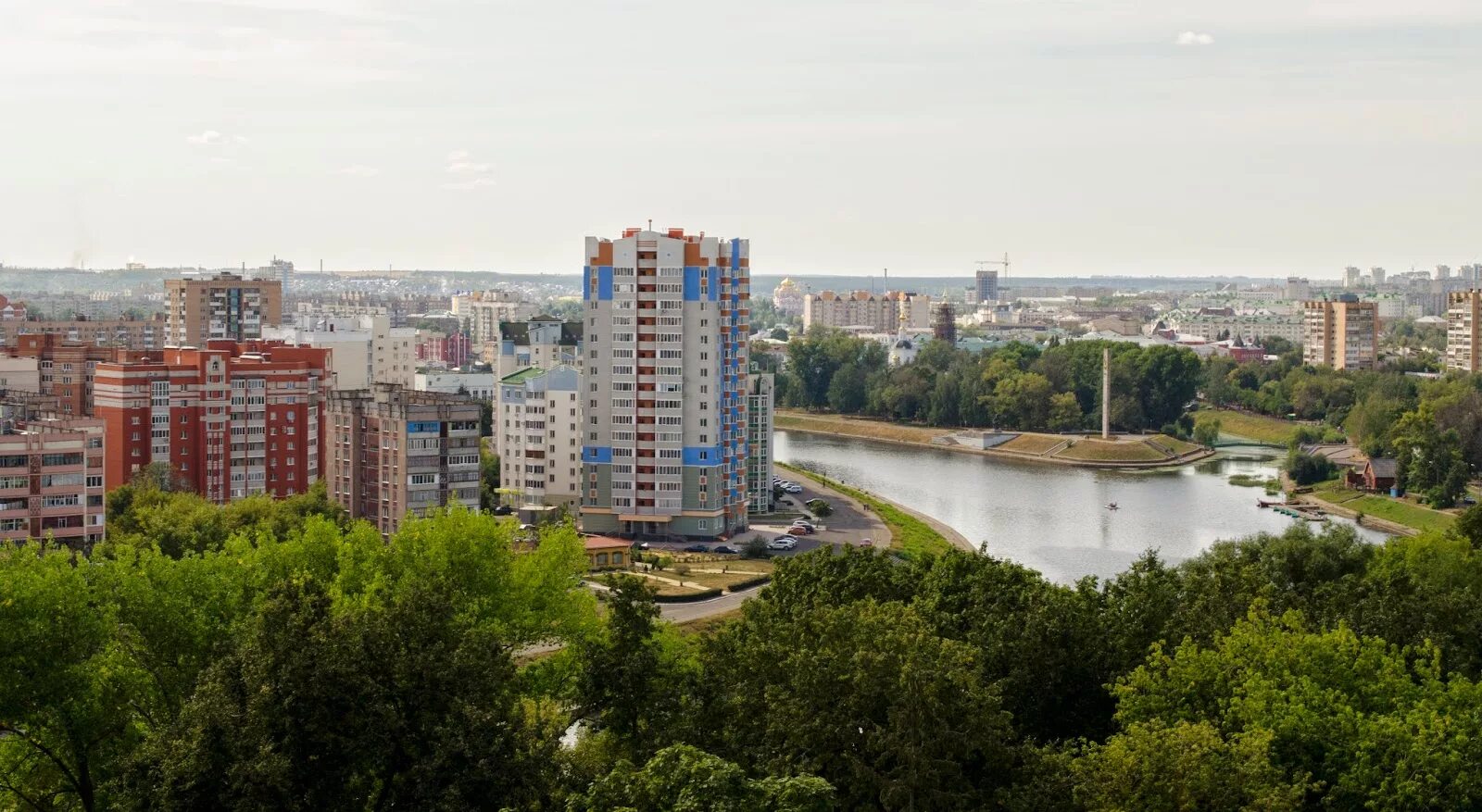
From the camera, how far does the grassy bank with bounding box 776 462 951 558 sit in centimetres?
1923

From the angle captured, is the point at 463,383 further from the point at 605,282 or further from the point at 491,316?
the point at 491,316

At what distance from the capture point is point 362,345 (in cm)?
2905

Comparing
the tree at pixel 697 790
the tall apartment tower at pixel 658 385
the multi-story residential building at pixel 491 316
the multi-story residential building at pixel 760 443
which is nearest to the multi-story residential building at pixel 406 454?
the tall apartment tower at pixel 658 385

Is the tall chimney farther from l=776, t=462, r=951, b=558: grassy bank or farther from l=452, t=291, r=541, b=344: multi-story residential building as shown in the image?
l=452, t=291, r=541, b=344: multi-story residential building

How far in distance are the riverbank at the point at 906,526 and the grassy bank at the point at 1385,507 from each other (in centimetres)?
565

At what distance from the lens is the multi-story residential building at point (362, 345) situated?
28.6 m

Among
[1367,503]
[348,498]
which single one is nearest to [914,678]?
[348,498]

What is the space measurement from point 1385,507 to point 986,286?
7437 centimetres

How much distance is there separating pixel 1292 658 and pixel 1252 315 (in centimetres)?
5581

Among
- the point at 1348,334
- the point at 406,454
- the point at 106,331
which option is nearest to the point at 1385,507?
the point at 406,454

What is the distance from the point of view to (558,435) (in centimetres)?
2034

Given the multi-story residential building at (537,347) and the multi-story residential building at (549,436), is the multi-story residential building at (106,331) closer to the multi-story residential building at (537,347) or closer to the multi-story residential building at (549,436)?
the multi-story residential building at (537,347)

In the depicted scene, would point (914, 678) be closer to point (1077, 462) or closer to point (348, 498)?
point (348, 498)

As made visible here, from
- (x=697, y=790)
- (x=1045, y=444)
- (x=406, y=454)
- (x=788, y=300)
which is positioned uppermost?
(x=788, y=300)
